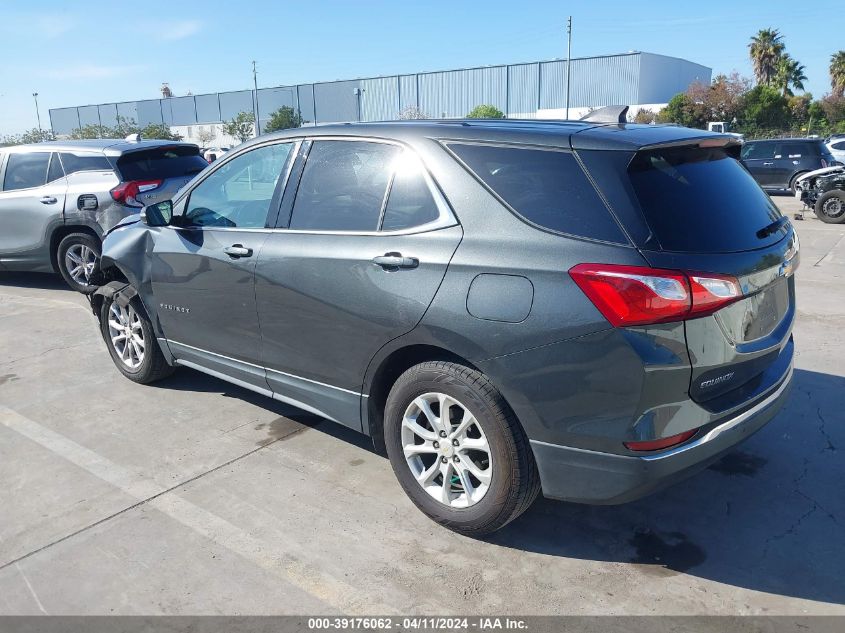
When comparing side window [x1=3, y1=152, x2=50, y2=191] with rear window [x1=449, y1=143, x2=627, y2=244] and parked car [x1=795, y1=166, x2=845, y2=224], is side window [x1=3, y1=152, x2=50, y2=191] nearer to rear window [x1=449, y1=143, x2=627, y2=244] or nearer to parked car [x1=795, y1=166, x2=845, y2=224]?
rear window [x1=449, y1=143, x2=627, y2=244]

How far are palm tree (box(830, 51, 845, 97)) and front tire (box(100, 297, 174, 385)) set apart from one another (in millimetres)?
64416

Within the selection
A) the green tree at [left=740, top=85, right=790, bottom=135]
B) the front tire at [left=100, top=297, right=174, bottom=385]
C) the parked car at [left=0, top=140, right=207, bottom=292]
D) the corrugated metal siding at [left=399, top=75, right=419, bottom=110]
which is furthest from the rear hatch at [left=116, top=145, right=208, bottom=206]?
the corrugated metal siding at [left=399, top=75, right=419, bottom=110]

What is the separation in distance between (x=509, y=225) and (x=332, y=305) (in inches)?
41.3

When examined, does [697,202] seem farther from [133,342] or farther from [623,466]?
[133,342]

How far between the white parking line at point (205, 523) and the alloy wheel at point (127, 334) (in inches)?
32.5

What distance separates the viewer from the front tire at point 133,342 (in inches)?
192

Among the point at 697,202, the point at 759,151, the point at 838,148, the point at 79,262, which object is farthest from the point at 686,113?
the point at 697,202

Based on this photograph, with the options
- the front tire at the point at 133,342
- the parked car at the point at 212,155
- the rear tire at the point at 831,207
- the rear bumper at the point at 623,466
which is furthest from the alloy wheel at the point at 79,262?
the rear tire at the point at 831,207

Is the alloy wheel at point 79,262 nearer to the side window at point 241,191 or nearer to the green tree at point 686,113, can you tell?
the side window at point 241,191

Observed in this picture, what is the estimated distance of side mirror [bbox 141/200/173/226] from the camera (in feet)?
14.3

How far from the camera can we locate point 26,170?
26.9 feet

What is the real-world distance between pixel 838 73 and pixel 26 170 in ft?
215

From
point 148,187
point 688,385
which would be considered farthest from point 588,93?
point 688,385

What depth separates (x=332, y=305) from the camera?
133 inches
